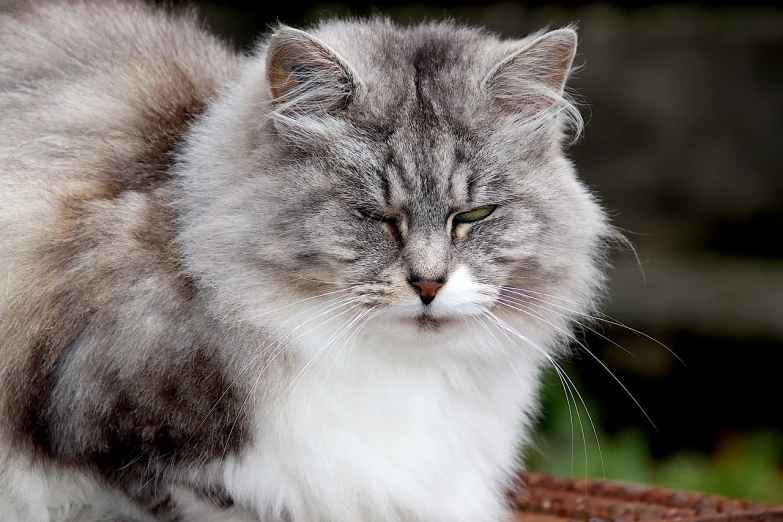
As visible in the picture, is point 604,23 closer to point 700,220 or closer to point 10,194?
point 700,220

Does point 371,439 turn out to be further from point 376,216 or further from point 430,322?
point 376,216

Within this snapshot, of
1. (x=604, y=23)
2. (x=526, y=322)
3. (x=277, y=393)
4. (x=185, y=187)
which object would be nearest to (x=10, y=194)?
(x=185, y=187)

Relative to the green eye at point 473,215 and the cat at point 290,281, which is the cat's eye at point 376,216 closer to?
the cat at point 290,281

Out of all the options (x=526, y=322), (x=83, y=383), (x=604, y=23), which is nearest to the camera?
(x=83, y=383)

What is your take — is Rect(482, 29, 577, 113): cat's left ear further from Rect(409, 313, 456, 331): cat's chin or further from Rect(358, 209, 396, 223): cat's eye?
Rect(409, 313, 456, 331): cat's chin

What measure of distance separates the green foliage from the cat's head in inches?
68.7

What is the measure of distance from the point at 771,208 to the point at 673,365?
31.2 inches

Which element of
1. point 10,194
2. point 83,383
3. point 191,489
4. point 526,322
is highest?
point 10,194

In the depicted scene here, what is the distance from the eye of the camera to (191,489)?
1.85m

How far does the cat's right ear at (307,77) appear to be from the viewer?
1798mm

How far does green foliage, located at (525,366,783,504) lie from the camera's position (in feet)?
11.8

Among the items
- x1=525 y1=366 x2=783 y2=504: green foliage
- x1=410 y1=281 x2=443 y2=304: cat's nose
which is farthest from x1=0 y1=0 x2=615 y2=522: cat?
x1=525 y1=366 x2=783 y2=504: green foliage

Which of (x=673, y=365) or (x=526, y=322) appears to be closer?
(x=526, y=322)

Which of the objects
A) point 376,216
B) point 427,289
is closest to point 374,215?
point 376,216
